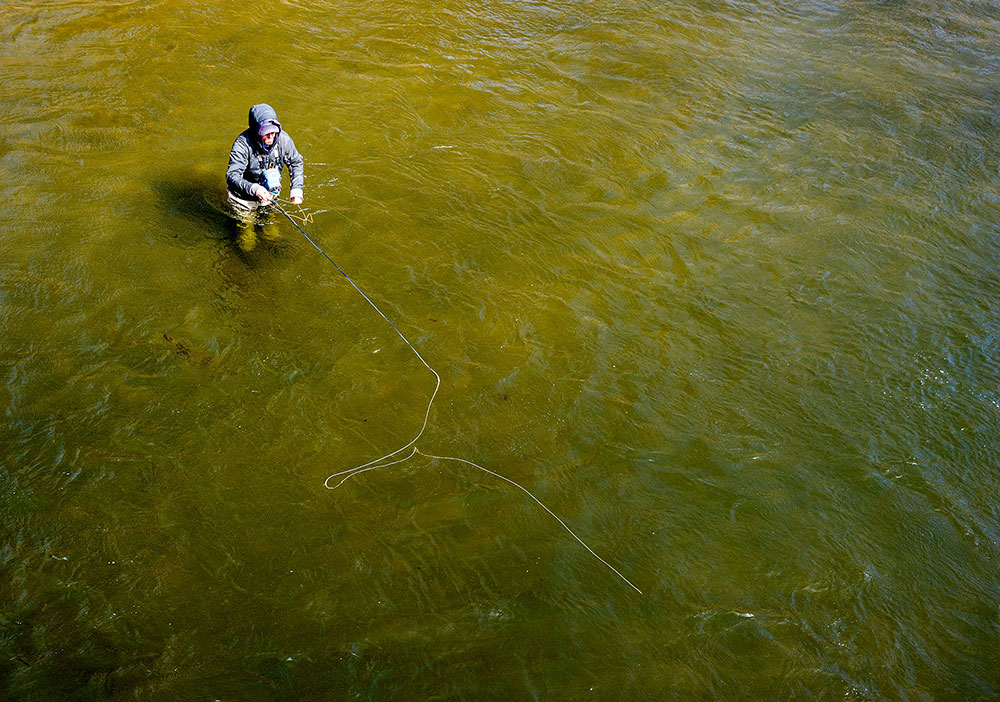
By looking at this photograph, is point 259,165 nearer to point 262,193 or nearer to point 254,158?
point 254,158

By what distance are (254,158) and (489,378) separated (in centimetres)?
285

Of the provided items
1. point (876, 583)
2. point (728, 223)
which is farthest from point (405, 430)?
point (728, 223)

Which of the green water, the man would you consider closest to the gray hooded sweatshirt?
the man

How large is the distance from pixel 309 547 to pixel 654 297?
3.89 metres

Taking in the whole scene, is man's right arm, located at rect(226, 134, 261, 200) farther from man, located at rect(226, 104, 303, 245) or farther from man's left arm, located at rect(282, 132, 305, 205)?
man's left arm, located at rect(282, 132, 305, 205)

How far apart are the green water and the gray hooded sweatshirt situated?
719mm

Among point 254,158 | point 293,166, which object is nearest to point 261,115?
point 254,158

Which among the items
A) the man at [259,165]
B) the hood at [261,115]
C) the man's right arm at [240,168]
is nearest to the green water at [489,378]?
the man at [259,165]

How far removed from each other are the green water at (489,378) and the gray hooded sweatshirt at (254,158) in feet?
2.36

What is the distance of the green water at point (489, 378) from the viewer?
4.23 m

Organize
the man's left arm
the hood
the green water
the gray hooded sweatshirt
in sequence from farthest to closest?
the man's left arm → the gray hooded sweatshirt → the hood → the green water

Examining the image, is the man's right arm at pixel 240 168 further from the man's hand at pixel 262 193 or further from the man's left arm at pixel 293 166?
the man's left arm at pixel 293 166

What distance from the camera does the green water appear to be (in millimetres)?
4230

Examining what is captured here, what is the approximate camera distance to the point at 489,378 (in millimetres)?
5801
